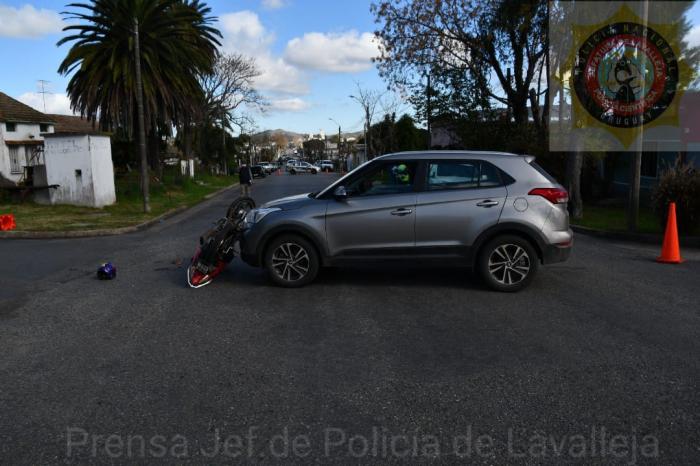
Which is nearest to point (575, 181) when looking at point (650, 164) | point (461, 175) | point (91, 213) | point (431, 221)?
point (650, 164)

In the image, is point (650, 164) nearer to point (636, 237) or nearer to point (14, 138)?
point (636, 237)

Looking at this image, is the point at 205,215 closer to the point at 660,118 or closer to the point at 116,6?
the point at 116,6

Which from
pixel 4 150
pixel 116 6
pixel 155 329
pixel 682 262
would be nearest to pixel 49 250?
pixel 155 329

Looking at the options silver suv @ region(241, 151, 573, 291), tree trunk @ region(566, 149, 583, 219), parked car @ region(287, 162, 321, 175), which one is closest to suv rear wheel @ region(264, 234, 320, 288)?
silver suv @ region(241, 151, 573, 291)

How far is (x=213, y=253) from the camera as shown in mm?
7625

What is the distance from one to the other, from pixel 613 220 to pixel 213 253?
11.7m

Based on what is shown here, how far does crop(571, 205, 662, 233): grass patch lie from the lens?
523 inches

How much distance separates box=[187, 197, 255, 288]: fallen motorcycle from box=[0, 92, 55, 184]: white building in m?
27.7

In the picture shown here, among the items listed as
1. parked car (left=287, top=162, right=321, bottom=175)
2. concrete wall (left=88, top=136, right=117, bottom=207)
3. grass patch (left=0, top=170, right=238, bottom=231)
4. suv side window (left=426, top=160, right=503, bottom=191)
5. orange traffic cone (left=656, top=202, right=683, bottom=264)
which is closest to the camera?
suv side window (left=426, top=160, right=503, bottom=191)

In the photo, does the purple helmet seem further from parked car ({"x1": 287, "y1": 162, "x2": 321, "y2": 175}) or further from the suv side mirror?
parked car ({"x1": 287, "y1": 162, "x2": 321, "y2": 175})

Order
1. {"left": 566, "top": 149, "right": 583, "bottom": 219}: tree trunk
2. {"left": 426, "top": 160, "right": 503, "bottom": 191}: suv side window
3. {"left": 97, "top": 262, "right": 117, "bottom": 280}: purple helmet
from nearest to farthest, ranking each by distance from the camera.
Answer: {"left": 426, "top": 160, "right": 503, "bottom": 191}: suv side window < {"left": 97, "top": 262, "right": 117, "bottom": 280}: purple helmet < {"left": 566, "top": 149, "right": 583, "bottom": 219}: tree trunk

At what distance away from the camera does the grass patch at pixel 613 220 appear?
13277 millimetres

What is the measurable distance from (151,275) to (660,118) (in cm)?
1867

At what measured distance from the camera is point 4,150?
106ft
